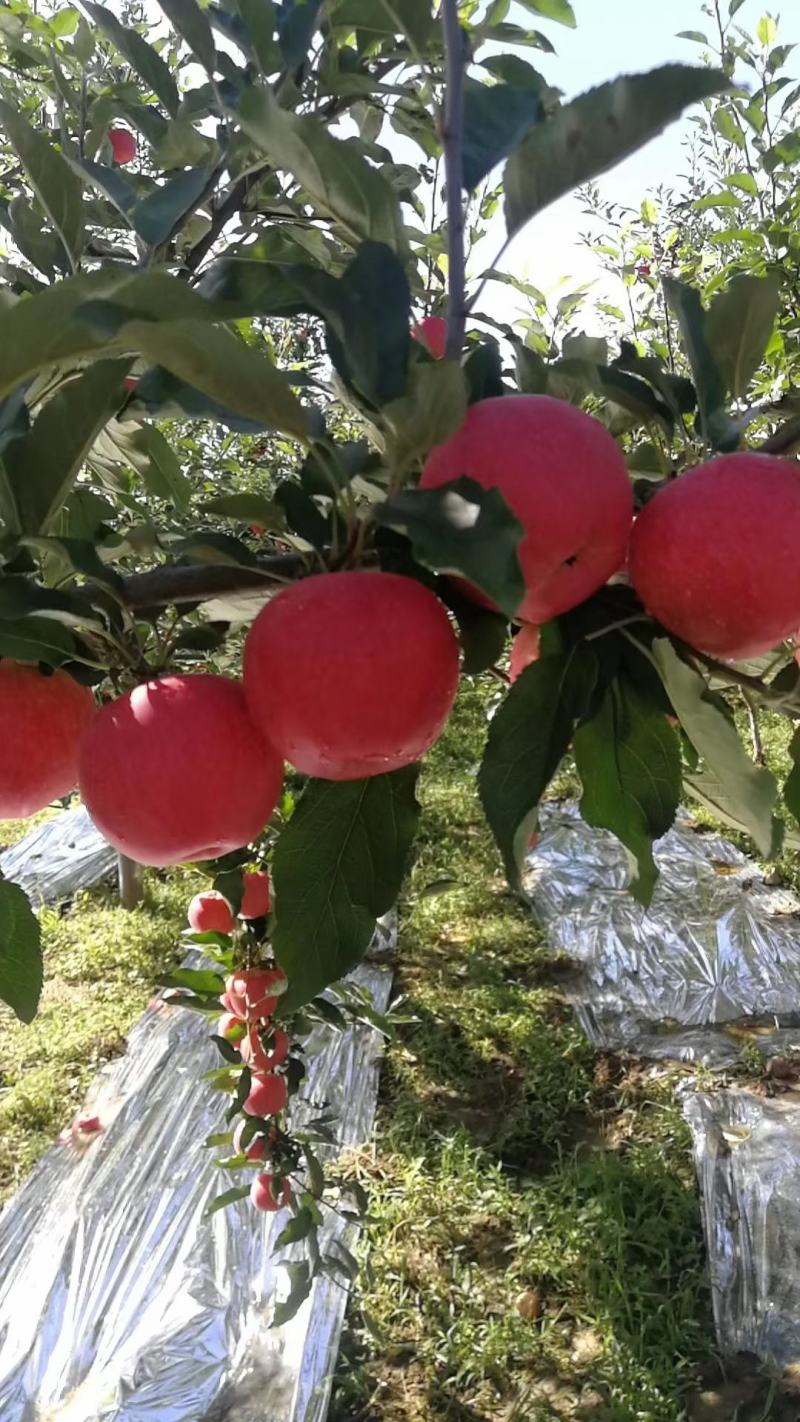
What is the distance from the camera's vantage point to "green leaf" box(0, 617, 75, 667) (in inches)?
23.3

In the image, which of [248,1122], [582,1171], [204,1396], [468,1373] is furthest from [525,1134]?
[248,1122]

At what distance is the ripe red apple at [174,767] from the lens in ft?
1.92

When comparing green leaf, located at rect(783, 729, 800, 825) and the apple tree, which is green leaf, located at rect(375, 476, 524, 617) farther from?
green leaf, located at rect(783, 729, 800, 825)

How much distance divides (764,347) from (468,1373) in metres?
2.09

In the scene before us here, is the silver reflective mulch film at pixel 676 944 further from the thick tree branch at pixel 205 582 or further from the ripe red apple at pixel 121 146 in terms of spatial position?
the thick tree branch at pixel 205 582

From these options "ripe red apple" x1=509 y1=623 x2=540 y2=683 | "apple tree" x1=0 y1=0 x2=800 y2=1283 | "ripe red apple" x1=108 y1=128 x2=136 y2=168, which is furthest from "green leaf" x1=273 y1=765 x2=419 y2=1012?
"ripe red apple" x1=108 y1=128 x2=136 y2=168

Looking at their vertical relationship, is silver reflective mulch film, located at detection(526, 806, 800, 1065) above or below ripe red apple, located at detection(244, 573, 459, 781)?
below

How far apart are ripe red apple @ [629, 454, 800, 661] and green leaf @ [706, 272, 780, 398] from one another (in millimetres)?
145

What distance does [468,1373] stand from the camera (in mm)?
2102

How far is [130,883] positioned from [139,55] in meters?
Result: 2.84

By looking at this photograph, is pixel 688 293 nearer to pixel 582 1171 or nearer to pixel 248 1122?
pixel 248 1122

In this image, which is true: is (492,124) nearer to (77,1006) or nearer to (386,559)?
(386,559)

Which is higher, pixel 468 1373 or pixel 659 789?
pixel 659 789

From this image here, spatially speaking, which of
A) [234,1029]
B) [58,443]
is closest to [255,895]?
[234,1029]
